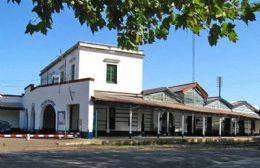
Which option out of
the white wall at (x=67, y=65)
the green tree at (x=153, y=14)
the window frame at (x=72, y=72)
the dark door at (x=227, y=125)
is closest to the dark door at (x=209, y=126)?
the dark door at (x=227, y=125)

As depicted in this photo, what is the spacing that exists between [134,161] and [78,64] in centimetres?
2595

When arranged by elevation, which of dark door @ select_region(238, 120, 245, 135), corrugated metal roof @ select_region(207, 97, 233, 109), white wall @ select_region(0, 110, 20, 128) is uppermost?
corrugated metal roof @ select_region(207, 97, 233, 109)

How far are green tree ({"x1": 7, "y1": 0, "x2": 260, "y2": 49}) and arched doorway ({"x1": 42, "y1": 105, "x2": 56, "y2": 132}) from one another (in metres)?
43.1

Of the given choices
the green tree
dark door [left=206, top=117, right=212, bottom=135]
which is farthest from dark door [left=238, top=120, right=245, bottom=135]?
the green tree

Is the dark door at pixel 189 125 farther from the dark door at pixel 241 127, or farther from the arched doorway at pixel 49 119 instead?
the arched doorway at pixel 49 119

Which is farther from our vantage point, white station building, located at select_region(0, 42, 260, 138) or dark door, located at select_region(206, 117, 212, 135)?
dark door, located at select_region(206, 117, 212, 135)

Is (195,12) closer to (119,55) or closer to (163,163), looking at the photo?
(163,163)

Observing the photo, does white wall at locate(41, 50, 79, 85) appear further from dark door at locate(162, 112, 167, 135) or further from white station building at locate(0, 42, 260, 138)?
dark door at locate(162, 112, 167, 135)

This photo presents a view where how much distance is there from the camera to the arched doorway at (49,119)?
169 ft

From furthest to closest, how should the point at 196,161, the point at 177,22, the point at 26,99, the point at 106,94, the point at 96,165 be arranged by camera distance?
the point at 26,99 → the point at 106,94 → the point at 196,161 → the point at 96,165 → the point at 177,22

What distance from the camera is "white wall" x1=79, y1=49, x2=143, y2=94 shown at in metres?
46.5

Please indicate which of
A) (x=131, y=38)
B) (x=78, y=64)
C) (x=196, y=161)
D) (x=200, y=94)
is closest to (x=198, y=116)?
(x=200, y=94)

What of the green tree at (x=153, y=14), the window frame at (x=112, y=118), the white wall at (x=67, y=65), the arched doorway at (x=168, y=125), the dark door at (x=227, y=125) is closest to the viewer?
the green tree at (x=153, y=14)

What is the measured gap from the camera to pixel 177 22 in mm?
7801
